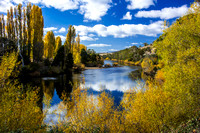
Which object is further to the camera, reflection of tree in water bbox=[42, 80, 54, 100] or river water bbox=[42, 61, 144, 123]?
reflection of tree in water bbox=[42, 80, 54, 100]

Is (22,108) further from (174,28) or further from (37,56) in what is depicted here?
(37,56)

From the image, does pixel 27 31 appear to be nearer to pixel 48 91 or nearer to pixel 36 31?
pixel 36 31

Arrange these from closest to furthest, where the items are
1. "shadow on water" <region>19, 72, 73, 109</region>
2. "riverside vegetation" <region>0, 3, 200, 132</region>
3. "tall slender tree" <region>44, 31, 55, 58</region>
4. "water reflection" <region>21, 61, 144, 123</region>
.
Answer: "riverside vegetation" <region>0, 3, 200, 132</region>
"water reflection" <region>21, 61, 144, 123</region>
"shadow on water" <region>19, 72, 73, 109</region>
"tall slender tree" <region>44, 31, 55, 58</region>

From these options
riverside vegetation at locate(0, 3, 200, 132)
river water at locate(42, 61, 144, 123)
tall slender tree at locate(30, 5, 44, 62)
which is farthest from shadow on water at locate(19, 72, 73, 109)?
tall slender tree at locate(30, 5, 44, 62)

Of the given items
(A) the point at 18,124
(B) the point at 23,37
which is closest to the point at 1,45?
(B) the point at 23,37

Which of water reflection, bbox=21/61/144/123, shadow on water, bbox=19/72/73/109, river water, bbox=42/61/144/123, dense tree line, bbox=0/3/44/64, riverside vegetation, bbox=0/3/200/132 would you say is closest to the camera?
riverside vegetation, bbox=0/3/200/132

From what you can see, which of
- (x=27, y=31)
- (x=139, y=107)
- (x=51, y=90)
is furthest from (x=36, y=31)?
(x=139, y=107)

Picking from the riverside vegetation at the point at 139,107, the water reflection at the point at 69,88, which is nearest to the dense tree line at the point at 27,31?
the water reflection at the point at 69,88

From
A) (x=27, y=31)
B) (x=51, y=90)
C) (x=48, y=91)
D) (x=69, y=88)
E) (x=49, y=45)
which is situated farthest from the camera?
(x=49, y=45)

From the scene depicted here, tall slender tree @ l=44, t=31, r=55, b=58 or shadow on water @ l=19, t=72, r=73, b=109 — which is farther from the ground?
tall slender tree @ l=44, t=31, r=55, b=58

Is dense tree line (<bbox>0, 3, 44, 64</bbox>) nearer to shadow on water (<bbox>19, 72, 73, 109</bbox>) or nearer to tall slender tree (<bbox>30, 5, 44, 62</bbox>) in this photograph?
tall slender tree (<bbox>30, 5, 44, 62</bbox>)

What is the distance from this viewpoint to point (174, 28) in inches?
483

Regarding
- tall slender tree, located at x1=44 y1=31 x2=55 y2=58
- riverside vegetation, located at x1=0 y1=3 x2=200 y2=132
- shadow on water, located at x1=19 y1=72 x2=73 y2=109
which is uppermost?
tall slender tree, located at x1=44 y1=31 x2=55 y2=58

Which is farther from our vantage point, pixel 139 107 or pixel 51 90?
pixel 51 90
